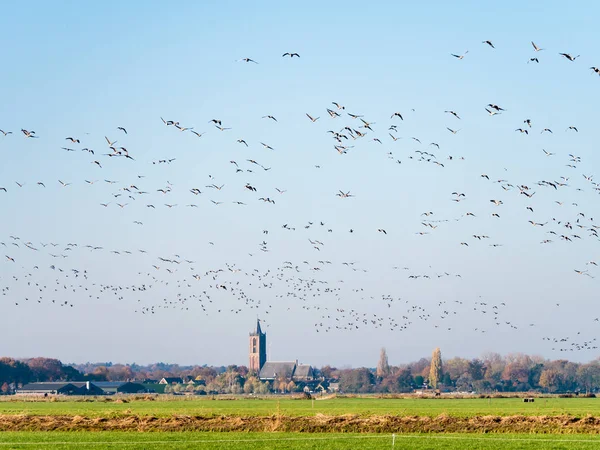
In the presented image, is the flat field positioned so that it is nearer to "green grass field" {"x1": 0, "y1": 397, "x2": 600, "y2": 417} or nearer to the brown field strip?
the brown field strip

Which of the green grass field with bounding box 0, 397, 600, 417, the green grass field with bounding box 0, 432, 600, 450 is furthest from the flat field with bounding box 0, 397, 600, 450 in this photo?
the green grass field with bounding box 0, 397, 600, 417

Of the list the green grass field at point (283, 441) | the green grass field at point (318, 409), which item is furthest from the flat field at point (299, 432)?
the green grass field at point (318, 409)

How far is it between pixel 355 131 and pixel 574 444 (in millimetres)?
18618

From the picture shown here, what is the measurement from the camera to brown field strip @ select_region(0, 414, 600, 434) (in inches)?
2167

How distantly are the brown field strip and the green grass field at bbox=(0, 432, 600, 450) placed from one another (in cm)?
304

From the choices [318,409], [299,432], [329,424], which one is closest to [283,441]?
[299,432]

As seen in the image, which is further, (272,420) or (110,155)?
(272,420)

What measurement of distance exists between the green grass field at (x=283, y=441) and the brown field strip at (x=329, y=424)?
3.04 metres

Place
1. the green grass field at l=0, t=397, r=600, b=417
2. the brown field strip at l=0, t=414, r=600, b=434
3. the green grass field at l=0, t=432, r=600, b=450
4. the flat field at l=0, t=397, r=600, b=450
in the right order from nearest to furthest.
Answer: the green grass field at l=0, t=432, r=600, b=450, the flat field at l=0, t=397, r=600, b=450, the brown field strip at l=0, t=414, r=600, b=434, the green grass field at l=0, t=397, r=600, b=417

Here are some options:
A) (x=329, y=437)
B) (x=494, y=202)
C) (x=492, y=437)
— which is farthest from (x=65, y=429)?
(x=494, y=202)

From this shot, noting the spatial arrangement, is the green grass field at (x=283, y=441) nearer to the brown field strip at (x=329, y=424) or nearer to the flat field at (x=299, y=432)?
the flat field at (x=299, y=432)

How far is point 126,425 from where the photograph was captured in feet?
193

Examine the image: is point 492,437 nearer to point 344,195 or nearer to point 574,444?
point 574,444

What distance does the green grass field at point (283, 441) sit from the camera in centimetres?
4403
